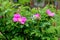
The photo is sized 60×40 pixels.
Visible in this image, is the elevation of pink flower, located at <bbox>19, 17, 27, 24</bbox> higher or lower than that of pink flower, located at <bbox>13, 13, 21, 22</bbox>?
lower

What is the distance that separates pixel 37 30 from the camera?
7.23 feet

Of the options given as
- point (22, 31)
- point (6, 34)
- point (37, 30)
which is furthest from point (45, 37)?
point (6, 34)

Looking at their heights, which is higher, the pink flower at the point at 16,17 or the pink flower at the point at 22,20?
the pink flower at the point at 16,17

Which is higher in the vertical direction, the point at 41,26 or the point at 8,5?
the point at 8,5

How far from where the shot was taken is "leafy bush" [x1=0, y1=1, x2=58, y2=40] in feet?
7.20

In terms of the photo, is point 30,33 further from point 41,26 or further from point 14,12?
point 14,12

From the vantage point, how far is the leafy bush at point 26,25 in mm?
2195

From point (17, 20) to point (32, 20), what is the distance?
15 cm

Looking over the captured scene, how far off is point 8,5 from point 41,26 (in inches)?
16.9

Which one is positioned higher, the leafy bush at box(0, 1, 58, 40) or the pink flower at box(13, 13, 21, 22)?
the pink flower at box(13, 13, 21, 22)

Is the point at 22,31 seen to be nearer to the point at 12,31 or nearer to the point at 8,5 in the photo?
the point at 12,31

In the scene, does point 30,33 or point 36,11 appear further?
point 36,11

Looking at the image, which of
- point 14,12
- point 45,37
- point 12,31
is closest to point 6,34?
point 12,31

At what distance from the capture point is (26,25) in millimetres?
2178
